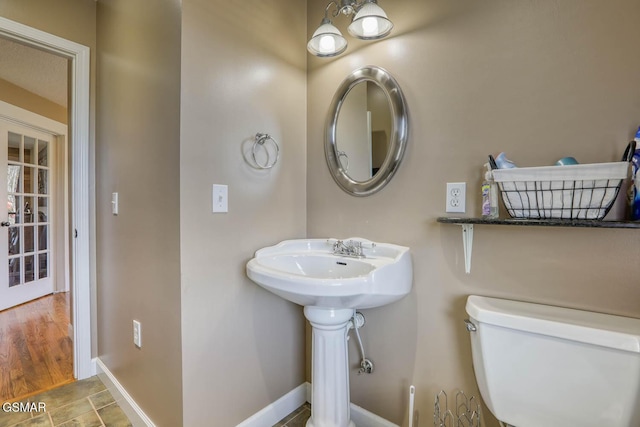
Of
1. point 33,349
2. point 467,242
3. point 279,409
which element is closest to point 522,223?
point 467,242

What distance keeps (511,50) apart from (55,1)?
241 cm

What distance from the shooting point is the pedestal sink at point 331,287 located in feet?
3.45

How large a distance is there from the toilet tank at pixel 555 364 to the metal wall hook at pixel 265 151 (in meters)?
1.07

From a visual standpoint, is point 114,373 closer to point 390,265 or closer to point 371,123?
point 390,265

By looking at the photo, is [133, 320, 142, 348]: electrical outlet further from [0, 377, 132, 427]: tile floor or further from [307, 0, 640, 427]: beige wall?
[307, 0, 640, 427]: beige wall

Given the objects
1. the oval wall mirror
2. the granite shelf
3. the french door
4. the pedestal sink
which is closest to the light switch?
the pedestal sink

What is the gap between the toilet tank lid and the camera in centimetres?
81

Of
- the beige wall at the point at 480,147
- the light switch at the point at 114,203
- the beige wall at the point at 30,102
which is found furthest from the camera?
the beige wall at the point at 30,102

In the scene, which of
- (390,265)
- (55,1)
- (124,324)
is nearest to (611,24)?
(390,265)

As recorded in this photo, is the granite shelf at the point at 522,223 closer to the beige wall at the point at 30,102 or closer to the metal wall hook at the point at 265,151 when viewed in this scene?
the metal wall hook at the point at 265,151

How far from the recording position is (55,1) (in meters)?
1.76

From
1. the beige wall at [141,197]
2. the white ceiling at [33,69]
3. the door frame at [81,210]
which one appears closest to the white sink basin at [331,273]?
the beige wall at [141,197]

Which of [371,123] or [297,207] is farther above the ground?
[371,123]

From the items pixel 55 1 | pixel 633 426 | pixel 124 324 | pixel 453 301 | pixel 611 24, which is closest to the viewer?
pixel 633 426
